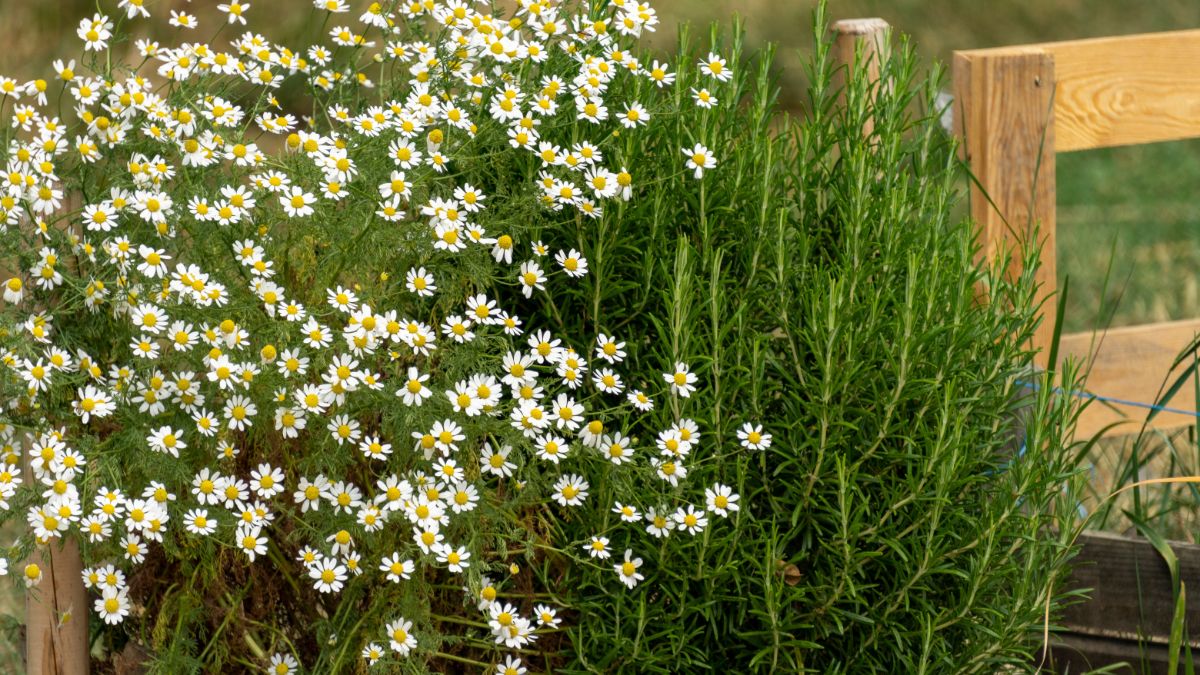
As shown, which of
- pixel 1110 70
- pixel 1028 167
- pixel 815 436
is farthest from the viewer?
pixel 1110 70

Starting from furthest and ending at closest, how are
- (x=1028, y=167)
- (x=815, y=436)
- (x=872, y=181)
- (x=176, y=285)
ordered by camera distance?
(x=1028, y=167)
(x=872, y=181)
(x=815, y=436)
(x=176, y=285)

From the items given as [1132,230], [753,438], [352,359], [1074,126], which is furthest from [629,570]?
[1132,230]

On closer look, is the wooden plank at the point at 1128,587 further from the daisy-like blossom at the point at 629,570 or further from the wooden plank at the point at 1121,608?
the daisy-like blossom at the point at 629,570

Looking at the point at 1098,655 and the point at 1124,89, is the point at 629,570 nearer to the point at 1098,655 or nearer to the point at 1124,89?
the point at 1098,655

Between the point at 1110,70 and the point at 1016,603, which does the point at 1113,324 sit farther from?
the point at 1016,603

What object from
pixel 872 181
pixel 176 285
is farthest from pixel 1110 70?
pixel 176 285

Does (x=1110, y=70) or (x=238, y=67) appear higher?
(x=1110, y=70)
